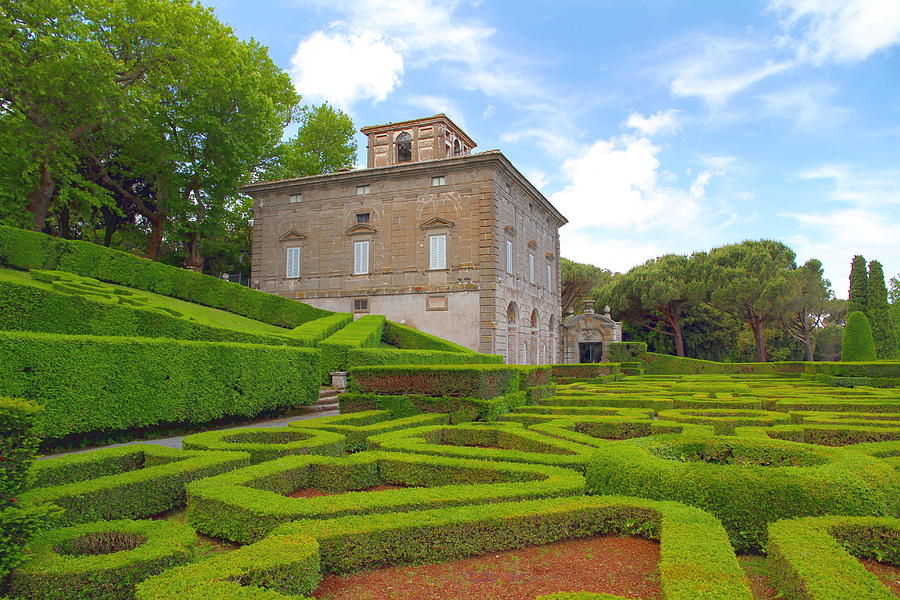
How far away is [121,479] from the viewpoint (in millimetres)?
4832

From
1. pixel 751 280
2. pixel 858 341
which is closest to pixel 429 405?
pixel 858 341

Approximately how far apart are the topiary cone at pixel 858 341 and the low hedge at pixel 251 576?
93.7ft

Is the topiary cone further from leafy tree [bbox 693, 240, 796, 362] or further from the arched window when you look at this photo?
the arched window

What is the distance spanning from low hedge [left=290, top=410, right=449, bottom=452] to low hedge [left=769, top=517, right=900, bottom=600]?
484 centimetres

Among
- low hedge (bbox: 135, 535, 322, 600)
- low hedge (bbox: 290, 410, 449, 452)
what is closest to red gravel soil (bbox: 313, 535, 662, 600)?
low hedge (bbox: 135, 535, 322, 600)

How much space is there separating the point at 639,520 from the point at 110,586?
11.6 ft

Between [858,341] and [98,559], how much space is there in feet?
97.4

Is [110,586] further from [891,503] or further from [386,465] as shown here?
[891,503]

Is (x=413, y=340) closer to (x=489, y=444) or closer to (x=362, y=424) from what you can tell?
(x=362, y=424)

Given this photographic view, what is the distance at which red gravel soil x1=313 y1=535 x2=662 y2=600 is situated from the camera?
3377 mm

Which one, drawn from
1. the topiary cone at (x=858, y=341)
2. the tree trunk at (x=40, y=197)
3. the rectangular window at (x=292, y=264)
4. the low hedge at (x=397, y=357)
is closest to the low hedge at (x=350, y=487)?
the low hedge at (x=397, y=357)

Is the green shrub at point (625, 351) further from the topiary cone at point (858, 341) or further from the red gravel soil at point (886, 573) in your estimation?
the red gravel soil at point (886, 573)

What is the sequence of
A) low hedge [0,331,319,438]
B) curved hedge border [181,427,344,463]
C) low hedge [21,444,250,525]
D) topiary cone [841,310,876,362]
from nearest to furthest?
low hedge [21,444,250,525], curved hedge border [181,427,344,463], low hedge [0,331,319,438], topiary cone [841,310,876,362]

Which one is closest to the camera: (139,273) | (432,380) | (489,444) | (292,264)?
(489,444)
